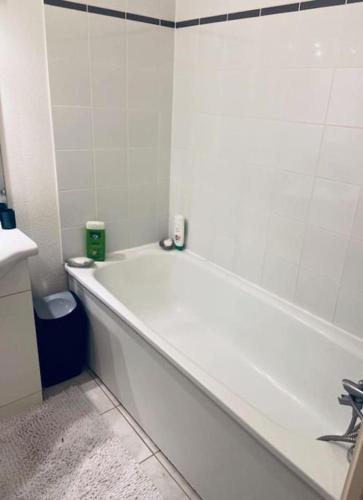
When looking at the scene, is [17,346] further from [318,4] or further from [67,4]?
[318,4]

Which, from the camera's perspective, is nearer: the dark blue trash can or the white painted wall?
the white painted wall

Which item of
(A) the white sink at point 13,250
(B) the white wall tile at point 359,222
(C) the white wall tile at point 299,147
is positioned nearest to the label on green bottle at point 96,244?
(A) the white sink at point 13,250

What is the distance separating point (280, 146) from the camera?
1.64 meters

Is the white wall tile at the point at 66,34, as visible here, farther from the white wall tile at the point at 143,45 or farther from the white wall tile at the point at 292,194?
the white wall tile at the point at 292,194

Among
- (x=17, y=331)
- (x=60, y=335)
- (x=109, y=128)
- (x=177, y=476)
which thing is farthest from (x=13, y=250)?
(x=177, y=476)

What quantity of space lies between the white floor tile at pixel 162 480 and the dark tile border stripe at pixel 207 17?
184 centimetres

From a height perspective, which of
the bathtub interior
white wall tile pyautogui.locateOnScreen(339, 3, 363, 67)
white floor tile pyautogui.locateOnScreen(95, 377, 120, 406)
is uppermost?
white wall tile pyautogui.locateOnScreen(339, 3, 363, 67)

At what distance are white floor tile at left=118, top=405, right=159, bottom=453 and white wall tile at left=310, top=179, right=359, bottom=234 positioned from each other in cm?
115

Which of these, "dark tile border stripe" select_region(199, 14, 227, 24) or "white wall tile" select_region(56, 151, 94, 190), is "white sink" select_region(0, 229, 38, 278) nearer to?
"white wall tile" select_region(56, 151, 94, 190)

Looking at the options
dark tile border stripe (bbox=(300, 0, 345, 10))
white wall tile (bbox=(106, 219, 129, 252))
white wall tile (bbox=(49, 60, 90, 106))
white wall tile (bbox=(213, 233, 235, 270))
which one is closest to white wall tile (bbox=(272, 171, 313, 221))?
white wall tile (bbox=(213, 233, 235, 270))

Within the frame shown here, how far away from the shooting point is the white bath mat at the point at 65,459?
1403mm

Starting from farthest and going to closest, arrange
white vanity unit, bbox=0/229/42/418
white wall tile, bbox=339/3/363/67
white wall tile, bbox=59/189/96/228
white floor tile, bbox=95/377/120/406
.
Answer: white wall tile, bbox=59/189/96/228 → white floor tile, bbox=95/377/120/406 → white vanity unit, bbox=0/229/42/418 → white wall tile, bbox=339/3/363/67

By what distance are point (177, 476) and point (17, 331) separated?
0.88 meters

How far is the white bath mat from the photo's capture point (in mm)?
1403
